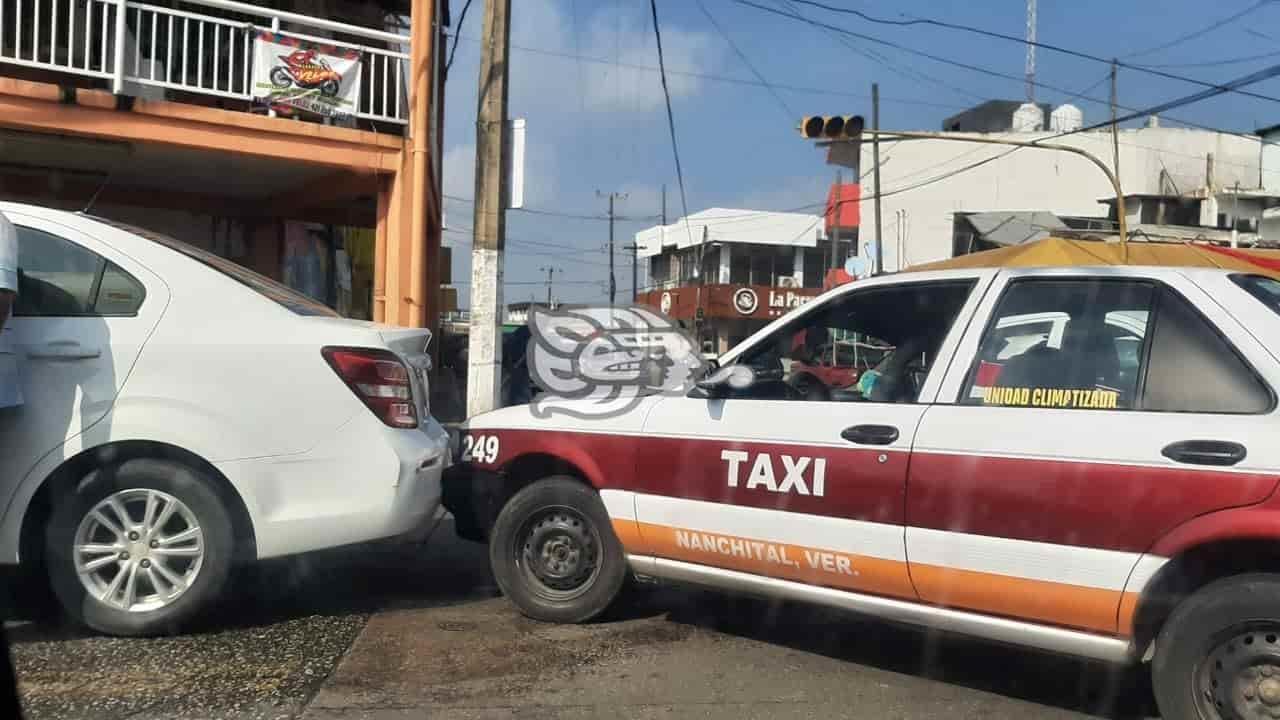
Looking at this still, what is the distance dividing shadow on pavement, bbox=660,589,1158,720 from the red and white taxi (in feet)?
1.84

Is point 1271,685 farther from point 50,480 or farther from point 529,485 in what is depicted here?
point 50,480

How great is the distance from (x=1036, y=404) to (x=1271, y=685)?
111 cm

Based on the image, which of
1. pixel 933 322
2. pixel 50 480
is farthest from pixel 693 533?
pixel 50 480

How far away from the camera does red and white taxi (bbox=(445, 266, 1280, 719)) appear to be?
3.38m

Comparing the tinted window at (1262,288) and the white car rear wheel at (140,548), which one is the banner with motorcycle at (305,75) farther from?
the tinted window at (1262,288)

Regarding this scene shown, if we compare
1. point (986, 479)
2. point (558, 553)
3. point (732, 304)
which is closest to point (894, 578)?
point (986, 479)

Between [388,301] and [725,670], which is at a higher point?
[388,301]

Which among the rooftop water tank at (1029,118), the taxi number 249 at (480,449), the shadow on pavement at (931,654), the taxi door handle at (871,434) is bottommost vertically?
the shadow on pavement at (931,654)

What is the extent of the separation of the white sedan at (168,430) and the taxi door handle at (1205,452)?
3.00 m

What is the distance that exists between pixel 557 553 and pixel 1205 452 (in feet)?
8.86

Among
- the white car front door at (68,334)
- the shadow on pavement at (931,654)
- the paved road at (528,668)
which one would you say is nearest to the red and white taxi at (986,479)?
the paved road at (528,668)

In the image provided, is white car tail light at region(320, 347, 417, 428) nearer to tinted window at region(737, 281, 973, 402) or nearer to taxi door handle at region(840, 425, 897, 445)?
tinted window at region(737, 281, 973, 402)

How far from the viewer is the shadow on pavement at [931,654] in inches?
165

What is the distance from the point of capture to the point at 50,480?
4.35 meters
